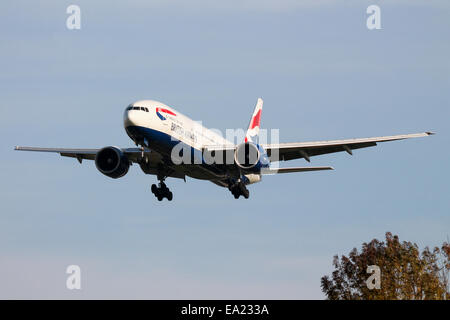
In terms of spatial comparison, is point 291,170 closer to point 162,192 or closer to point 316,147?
point 316,147

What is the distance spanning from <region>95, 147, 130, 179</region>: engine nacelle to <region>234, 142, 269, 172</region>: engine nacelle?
22.4 ft

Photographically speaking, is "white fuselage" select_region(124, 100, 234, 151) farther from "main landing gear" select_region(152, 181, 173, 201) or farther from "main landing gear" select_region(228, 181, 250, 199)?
"main landing gear" select_region(152, 181, 173, 201)

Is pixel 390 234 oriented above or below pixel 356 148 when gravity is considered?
below

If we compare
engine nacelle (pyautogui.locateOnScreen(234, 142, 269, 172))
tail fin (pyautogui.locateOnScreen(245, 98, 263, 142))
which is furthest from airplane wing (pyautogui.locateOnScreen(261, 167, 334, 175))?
tail fin (pyautogui.locateOnScreen(245, 98, 263, 142))

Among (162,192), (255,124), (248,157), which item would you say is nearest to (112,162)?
(162,192)

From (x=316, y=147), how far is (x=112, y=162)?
1189 centimetres

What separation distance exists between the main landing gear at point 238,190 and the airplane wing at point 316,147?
245 centimetres

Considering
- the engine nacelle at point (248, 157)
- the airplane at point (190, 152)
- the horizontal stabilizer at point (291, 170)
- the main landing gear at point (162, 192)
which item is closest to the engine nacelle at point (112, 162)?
the airplane at point (190, 152)

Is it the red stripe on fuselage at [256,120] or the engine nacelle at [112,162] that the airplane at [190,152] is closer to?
the engine nacelle at [112,162]
